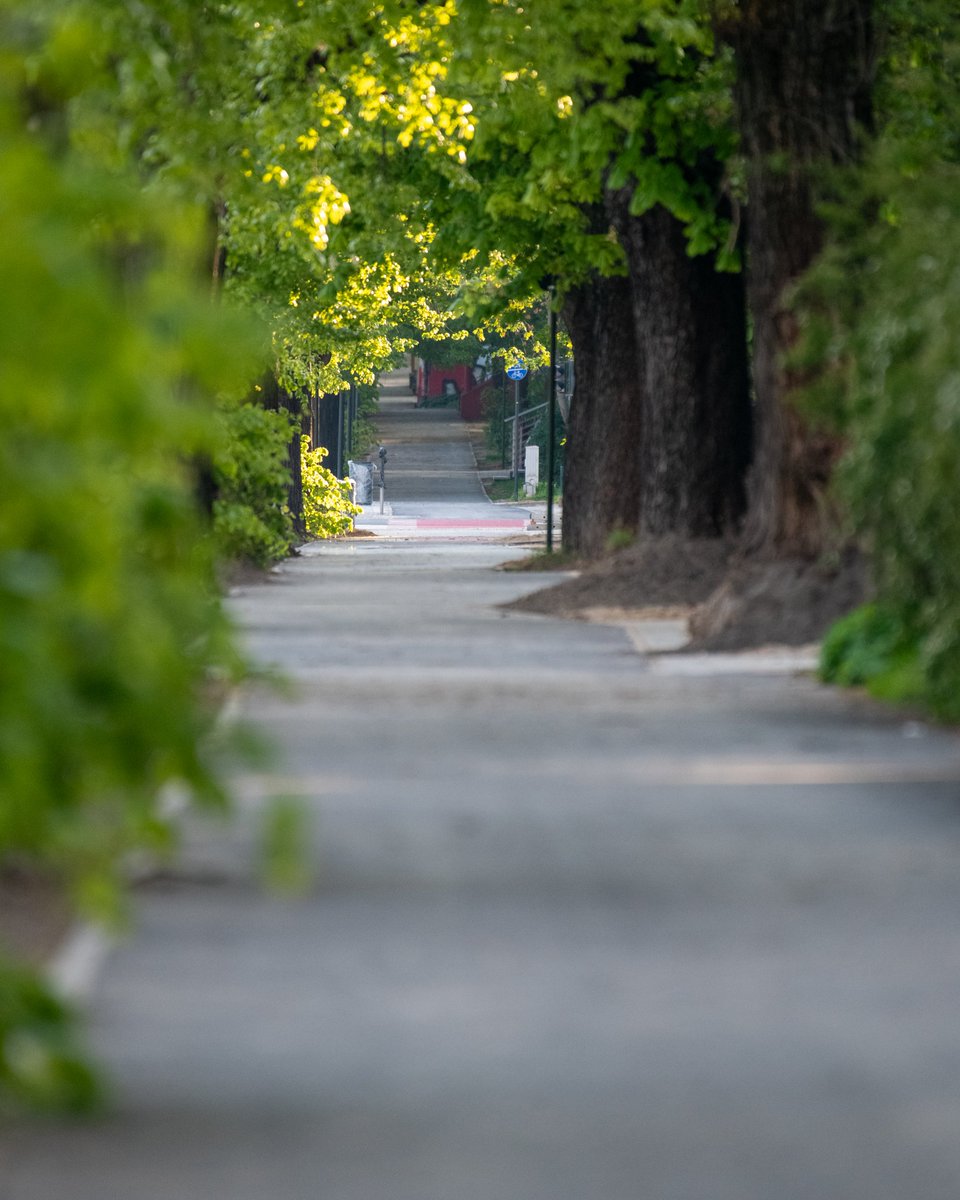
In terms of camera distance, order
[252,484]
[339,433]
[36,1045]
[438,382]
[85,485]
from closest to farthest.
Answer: [85,485], [36,1045], [252,484], [339,433], [438,382]

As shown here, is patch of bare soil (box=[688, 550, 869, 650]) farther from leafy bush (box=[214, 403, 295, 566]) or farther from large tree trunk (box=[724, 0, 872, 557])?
leafy bush (box=[214, 403, 295, 566])

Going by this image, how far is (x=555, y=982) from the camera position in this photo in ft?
23.8

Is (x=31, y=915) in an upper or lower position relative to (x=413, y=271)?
lower

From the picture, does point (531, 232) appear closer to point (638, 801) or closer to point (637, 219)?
point (637, 219)

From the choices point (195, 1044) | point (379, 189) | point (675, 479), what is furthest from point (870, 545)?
point (379, 189)

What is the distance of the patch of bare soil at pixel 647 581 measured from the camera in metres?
24.5

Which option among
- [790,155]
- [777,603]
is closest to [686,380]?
[790,155]

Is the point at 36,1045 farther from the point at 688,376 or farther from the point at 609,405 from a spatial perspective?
the point at 609,405

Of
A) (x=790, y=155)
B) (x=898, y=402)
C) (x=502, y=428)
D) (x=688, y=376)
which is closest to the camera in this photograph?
(x=898, y=402)

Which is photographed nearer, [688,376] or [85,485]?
[85,485]

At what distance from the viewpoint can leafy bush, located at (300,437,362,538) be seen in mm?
47844

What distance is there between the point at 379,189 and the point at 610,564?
652cm

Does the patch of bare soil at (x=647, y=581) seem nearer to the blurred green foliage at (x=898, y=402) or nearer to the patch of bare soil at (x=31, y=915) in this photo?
the blurred green foliage at (x=898, y=402)

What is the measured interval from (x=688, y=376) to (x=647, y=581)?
231cm
